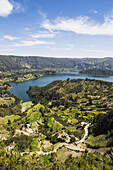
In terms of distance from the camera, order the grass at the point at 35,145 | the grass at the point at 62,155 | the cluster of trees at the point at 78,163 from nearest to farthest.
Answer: the cluster of trees at the point at 78,163 < the grass at the point at 62,155 < the grass at the point at 35,145

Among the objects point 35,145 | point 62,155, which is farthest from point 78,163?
point 35,145

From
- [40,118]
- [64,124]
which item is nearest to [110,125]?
[64,124]

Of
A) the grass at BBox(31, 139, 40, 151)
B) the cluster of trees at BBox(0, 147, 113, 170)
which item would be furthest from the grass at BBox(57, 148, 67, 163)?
the grass at BBox(31, 139, 40, 151)

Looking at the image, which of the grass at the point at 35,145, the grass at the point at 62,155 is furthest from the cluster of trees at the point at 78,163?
the grass at the point at 35,145

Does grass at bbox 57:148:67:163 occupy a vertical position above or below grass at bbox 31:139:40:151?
above

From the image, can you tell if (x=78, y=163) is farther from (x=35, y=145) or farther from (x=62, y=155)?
(x=35, y=145)

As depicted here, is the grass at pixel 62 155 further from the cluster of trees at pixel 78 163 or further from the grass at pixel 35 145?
the grass at pixel 35 145

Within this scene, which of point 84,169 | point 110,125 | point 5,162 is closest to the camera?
point 84,169

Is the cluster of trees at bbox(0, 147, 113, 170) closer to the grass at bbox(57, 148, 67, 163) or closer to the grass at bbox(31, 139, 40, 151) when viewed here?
the grass at bbox(57, 148, 67, 163)

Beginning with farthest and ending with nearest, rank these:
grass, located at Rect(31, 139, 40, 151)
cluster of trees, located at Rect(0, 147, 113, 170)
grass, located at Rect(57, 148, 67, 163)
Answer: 1. grass, located at Rect(31, 139, 40, 151)
2. grass, located at Rect(57, 148, 67, 163)
3. cluster of trees, located at Rect(0, 147, 113, 170)

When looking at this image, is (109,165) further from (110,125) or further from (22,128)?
(22,128)

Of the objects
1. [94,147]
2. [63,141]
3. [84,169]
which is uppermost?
[84,169]
